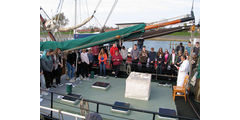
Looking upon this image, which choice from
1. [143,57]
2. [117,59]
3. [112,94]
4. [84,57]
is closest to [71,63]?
[84,57]

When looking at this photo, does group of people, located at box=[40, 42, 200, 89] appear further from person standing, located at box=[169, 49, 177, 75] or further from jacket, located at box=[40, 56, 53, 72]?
jacket, located at box=[40, 56, 53, 72]

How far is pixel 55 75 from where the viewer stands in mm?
6438

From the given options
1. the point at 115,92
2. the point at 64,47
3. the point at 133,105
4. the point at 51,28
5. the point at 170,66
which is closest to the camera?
the point at 133,105

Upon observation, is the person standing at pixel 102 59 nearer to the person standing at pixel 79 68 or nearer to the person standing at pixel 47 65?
the person standing at pixel 79 68

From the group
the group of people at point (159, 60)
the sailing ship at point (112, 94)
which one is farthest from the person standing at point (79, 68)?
the group of people at point (159, 60)

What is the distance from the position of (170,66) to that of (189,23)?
3206mm

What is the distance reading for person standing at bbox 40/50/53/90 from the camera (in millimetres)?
5730

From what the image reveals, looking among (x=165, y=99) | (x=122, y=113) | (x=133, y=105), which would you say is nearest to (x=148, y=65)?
(x=165, y=99)

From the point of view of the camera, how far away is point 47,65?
230 inches

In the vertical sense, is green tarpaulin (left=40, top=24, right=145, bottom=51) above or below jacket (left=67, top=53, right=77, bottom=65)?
above

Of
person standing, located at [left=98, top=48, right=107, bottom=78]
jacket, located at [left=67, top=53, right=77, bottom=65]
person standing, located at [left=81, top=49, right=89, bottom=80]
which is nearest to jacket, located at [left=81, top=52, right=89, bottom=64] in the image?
person standing, located at [left=81, top=49, right=89, bottom=80]

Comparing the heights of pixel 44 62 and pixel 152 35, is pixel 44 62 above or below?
below

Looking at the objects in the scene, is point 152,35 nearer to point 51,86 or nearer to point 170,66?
point 170,66

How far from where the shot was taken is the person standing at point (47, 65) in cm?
573
